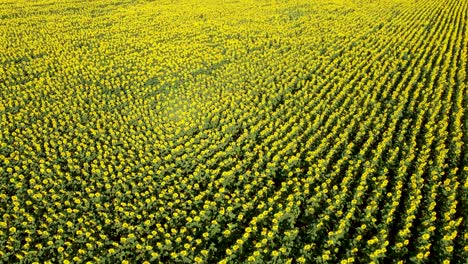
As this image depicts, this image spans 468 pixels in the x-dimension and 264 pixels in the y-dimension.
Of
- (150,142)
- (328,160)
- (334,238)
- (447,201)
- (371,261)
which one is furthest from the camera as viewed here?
(150,142)

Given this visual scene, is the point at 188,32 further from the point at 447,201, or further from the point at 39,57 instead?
the point at 447,201

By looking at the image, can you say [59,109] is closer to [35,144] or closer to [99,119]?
[99,119]

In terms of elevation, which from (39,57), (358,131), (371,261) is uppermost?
(39,57)

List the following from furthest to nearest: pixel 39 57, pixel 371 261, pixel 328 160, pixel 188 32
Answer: pixel 188 32
pixel 39 57
pixel 328 160
pixel 371 261

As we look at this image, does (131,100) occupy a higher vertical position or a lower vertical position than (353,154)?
higher

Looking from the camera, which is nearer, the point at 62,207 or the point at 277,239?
the point at 277,239

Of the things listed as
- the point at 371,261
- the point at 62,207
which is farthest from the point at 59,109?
the point at 371,261
